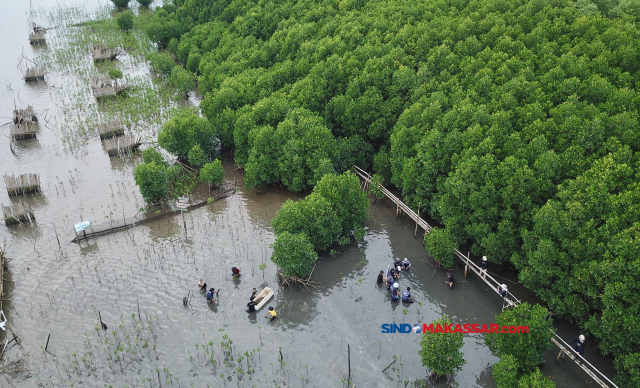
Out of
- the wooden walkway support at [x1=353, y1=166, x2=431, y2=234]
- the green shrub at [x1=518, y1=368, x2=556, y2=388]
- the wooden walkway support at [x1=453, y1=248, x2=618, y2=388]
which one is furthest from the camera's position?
the wooden walkway support at [x1=353, y1=166, x2=431, y2=234]

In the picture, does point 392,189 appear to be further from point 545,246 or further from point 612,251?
point 612,251

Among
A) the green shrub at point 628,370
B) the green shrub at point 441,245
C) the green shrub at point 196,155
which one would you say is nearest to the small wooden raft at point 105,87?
the green shrub at point 196,155

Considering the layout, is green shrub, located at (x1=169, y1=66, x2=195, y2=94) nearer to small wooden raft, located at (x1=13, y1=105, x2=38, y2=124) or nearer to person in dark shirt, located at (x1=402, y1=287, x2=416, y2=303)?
small wooden raft, located at (x1=13, y1=105, x2=38, y2=124)

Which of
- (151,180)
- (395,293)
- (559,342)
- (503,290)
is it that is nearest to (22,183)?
(151,180)

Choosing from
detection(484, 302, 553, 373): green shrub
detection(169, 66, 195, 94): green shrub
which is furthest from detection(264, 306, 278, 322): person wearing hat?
detection(169, 66, 195, 94): green shrub

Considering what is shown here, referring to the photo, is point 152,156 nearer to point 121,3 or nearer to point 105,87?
point 105,87

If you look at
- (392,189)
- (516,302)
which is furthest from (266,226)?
(516,302)
